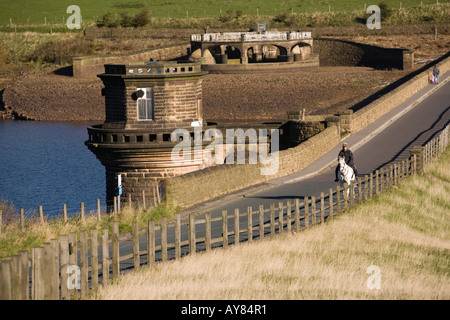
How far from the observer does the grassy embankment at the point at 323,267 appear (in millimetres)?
20594

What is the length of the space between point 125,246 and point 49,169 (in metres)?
43.9

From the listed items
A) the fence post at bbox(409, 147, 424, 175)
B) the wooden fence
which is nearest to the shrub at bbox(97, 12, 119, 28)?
the fence post at bbox(409, 147, 424, 175)

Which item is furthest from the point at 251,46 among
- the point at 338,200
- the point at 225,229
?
the point at 225,229

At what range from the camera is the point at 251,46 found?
349 feet

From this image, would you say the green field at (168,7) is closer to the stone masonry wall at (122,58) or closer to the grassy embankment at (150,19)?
the grassy embankment at (150,19)

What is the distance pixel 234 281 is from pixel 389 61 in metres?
86.1

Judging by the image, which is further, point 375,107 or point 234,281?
point 375,107

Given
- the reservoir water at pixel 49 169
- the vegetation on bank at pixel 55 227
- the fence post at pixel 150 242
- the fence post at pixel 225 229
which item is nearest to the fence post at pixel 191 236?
the fence post at pixel 225 229

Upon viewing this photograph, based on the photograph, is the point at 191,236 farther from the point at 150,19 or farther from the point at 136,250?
the point at 150,19

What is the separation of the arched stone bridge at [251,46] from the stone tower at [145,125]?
196 ft

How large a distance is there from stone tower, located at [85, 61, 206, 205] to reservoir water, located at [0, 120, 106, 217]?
378cm
